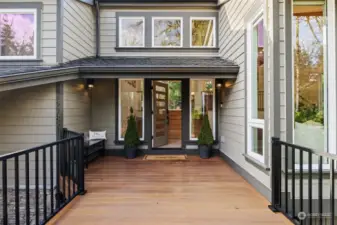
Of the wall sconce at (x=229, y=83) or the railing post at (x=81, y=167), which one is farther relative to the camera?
the wall sconce at (x=229, y=83)

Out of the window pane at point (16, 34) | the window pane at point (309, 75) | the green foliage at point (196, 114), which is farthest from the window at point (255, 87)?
the window pane at point (16, 34)

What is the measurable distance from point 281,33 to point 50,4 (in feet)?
13.7

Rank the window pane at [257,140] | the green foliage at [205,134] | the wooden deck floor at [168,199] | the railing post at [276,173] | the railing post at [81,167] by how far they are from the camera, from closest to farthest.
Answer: the wooden deck floor at [168,199] → the railing post at [276,173] → the railing post at [81,167] → the window pane at [257,140] → the green foliage at [205,134]

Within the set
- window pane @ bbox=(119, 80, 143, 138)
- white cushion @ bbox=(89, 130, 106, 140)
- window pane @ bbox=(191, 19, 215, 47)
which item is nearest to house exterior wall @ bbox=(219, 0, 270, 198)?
window pane @ bbox=(191, 19, 215, 47)

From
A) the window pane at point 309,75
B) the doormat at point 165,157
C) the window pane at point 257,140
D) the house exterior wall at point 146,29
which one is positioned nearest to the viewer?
the window pane at point 309,75

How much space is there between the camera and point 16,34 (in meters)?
5.12

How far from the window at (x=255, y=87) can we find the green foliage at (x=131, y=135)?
3.10 meters

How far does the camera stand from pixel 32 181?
4887mm

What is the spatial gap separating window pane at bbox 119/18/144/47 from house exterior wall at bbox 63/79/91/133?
5.86 ft

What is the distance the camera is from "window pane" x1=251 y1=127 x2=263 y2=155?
390 centimetres

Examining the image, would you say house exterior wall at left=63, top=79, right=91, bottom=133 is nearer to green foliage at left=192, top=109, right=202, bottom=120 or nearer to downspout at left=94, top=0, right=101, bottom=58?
downspout at left=94, top=0, right=101, bottom=58

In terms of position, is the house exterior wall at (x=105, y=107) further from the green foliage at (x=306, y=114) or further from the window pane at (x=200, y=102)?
the green foliage at (x=306, y=114)

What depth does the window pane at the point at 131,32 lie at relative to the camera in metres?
7.23

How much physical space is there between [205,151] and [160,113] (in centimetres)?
177
